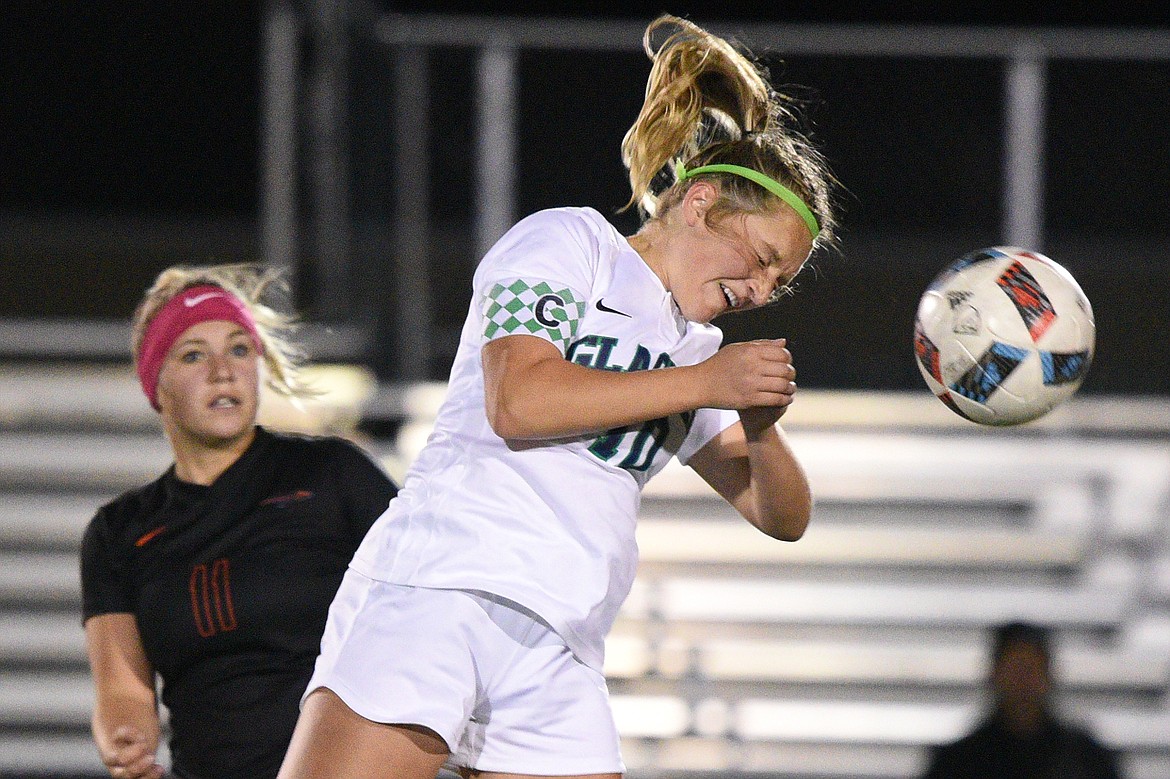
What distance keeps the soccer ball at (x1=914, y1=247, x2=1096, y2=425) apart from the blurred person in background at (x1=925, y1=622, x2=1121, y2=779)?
1.96 meters

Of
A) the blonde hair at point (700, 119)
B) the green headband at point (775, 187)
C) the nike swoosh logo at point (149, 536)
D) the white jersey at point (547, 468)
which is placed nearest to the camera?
the white jersey at point (547, 468)

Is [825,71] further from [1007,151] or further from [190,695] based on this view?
[190,695]

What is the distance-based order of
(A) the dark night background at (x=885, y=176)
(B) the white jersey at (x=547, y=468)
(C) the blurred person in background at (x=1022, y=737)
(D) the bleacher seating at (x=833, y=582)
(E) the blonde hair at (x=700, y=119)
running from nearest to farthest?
1. (B) the white jersey at (x=547, y=468)
2. (E) the blonde hair at (x=700, y=119)
3. (C) the blurred person in background at (x=1022, y=737)
4. (D) the bleacher seating at (x=833, y=582)
5. (A) the dark night background at (x=885, y=176)

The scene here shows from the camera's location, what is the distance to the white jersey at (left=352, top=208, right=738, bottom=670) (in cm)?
226

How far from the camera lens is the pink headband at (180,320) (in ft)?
9.86

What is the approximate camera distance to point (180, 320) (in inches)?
118

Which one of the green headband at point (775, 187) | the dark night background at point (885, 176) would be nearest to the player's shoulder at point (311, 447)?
the green headband at point (775, 187)

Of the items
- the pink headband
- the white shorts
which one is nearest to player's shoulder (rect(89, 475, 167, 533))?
the pink headband

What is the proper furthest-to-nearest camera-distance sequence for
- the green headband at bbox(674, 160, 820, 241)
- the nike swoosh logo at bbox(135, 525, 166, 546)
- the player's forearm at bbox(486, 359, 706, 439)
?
the nike swoosh logo at bbox(135, 525, 166, 546)
the green headband at bbox(674, 160, 820, 241)
the player's forearm at bbox(486, 359, 706, 439)

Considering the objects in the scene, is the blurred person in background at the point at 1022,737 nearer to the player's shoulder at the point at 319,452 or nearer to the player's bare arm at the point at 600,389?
the player's shoulder at the point at 319,452

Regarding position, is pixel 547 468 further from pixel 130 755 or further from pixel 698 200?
pixel 130 755

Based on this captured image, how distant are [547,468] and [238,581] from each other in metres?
0.72

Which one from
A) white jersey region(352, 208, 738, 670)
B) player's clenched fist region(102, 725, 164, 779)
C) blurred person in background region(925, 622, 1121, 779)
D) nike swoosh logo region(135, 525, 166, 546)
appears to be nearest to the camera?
white jersey region(352, 208, 738, 670)

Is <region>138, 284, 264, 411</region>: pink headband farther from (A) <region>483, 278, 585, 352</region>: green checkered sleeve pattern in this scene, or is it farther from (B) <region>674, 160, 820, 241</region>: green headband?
(B) <region>674, 160, 820, 241</region>: green headband
